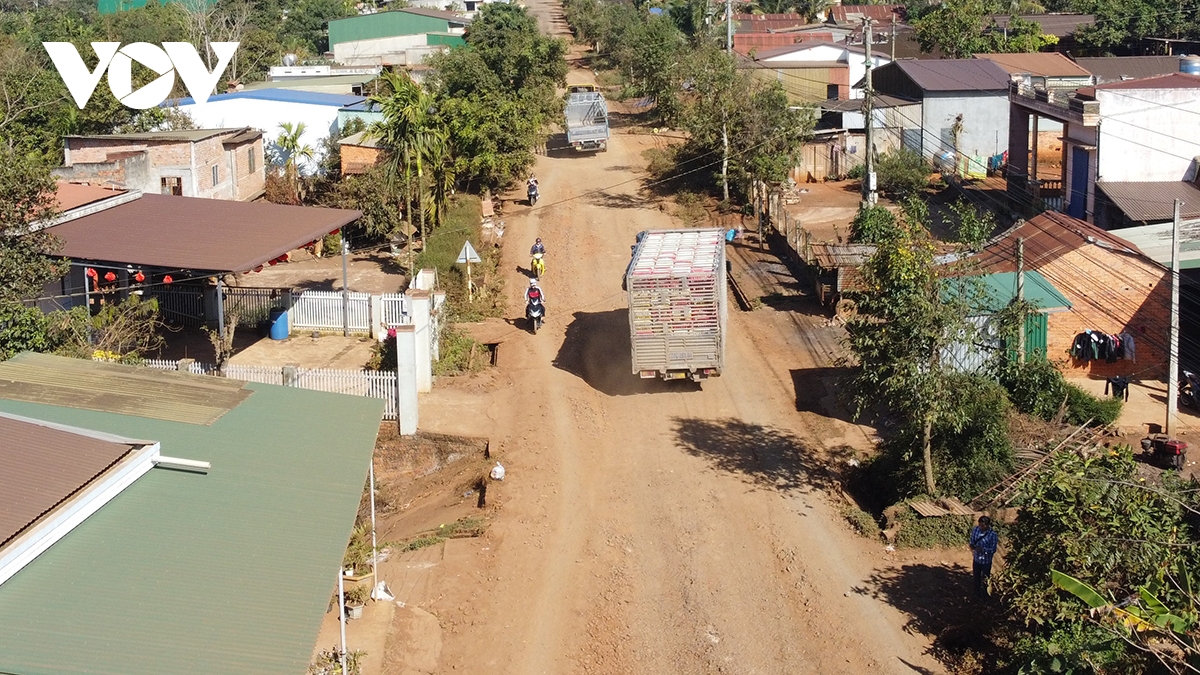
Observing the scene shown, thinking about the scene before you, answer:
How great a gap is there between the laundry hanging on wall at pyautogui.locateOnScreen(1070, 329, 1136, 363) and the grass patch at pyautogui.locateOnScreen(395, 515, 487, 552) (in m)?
11.8

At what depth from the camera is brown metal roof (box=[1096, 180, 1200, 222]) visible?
89.0 feet

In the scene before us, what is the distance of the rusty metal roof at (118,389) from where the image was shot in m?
12.6

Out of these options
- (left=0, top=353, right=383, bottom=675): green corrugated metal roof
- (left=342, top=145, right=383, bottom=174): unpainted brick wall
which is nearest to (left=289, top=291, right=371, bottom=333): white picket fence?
(left=0, top=353, right=383, bottom=675): green corrugated metal roof

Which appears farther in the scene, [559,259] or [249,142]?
[249,142]

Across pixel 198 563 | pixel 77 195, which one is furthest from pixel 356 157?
pixel 198 563

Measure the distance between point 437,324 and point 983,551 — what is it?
12172mm

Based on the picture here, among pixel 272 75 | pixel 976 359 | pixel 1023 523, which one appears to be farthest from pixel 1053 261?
pixel 272 75

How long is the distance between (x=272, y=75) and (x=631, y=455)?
4555 centimetres

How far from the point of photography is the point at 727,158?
34.2 m

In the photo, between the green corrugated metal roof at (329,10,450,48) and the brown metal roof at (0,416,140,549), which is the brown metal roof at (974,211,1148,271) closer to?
the brown metal roof at (0,416,140,549)

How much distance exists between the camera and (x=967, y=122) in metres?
39.8

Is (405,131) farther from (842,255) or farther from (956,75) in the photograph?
(956,75)

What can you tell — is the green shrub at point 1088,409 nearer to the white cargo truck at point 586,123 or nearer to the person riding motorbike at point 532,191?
the person riding motorbike at point 532,191

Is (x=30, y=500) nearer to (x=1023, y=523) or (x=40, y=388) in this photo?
(x=40, y=388)
